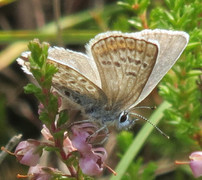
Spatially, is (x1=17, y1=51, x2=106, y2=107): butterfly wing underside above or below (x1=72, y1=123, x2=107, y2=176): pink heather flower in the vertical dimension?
above

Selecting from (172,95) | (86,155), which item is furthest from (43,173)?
(172,95)

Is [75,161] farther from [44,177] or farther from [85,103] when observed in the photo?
[85,103]

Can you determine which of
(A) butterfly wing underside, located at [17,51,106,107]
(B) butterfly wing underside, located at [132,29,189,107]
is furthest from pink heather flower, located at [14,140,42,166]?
(B) butterfly wing underside, located at [132,29,189,107]

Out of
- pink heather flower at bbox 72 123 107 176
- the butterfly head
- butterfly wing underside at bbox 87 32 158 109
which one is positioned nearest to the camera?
pink heather flower at bbox 72 123 107 176

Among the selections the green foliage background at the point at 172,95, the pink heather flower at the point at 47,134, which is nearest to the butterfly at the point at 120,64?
the pink heather flower at the point at 47,134

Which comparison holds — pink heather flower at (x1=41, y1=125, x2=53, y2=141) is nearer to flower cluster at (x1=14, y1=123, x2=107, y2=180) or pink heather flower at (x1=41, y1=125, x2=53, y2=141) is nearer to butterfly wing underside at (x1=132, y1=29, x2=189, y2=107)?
flower cluster at (x1=14, y1=123, x2=107, y2=180)

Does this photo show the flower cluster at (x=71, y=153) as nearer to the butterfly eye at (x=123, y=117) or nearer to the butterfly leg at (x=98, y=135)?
the butterfly leg at (x=98, y=135)

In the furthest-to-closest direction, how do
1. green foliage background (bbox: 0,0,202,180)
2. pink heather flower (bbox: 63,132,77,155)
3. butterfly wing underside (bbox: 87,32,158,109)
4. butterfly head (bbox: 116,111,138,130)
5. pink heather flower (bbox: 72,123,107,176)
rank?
green foliage background (bbox: 0,0,202,180) → butterfly head (bbox: 116,111,138,130) → butterfly wing underside (bbox: 87,32,158,109) → pink heather flower (bbox: 63,132,77,155) → pink heather flower (bbox: 72,123,107,176)

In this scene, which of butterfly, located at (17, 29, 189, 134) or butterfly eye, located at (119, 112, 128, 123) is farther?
butterfly eye, located at (119, 112, 128, 123)
